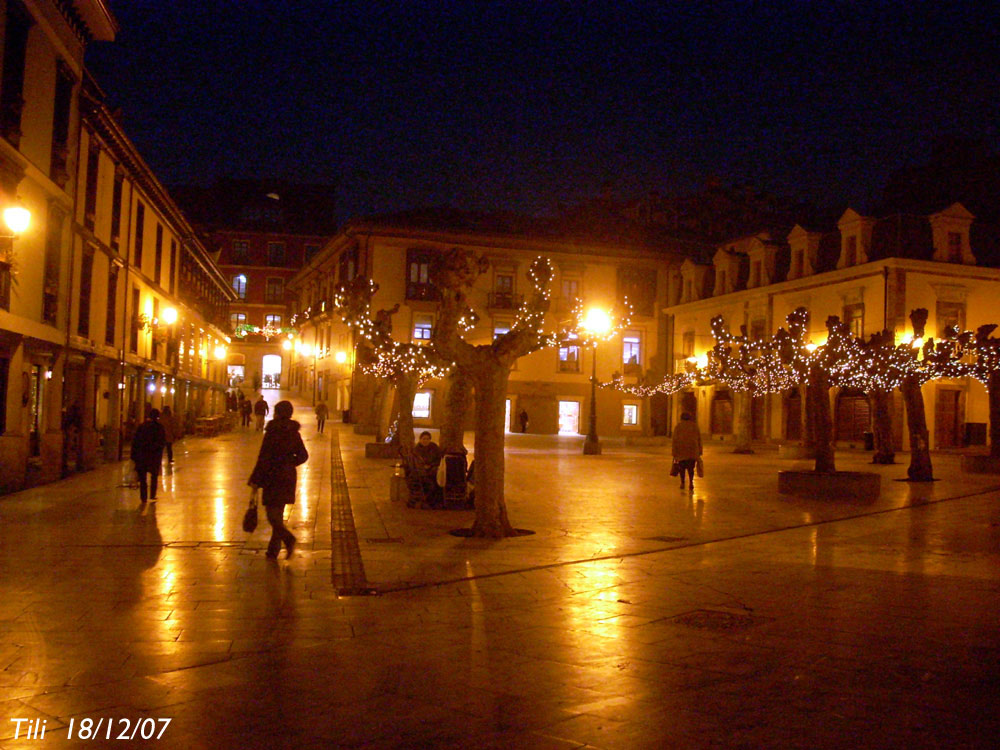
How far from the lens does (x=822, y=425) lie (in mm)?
18281

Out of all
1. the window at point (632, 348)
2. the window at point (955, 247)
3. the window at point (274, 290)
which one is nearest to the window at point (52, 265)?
the window at point (955, 247)

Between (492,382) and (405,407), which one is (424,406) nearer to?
(405,407)

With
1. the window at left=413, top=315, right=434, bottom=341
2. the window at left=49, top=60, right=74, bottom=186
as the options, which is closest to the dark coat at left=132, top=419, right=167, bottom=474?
the window at left=49, top=60, right=74, bottom=186

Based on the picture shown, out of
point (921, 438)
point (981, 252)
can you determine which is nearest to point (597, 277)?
point (981, 252)

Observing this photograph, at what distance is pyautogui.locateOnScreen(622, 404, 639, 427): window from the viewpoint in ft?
170

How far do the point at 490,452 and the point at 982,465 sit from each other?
16.6 m

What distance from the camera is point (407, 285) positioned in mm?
48250

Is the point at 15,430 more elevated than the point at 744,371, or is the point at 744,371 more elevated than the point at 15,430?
the point at 744,371

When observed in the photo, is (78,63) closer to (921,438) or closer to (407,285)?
(921,438)

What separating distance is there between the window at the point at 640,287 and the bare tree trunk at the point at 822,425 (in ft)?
107

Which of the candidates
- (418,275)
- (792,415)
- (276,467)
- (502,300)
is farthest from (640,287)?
(276,467)

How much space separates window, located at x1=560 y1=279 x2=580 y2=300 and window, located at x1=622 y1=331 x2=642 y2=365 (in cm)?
365

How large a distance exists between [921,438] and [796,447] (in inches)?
398

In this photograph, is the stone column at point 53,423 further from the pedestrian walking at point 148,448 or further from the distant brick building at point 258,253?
the distant brick building at point 258,253
